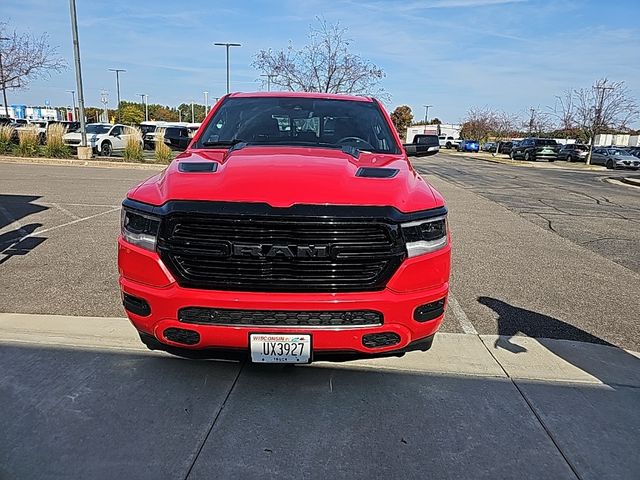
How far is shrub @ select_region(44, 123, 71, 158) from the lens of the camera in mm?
20094

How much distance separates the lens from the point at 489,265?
6211mm

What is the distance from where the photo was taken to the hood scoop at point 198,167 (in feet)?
9.62

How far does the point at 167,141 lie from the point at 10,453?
118 inches

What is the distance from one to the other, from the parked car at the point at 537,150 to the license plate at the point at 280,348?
43.4 m

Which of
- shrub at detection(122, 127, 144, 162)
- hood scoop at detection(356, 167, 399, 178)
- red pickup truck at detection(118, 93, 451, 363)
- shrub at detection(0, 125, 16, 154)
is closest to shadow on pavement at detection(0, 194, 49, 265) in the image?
red pickup truck at detection(118, 93, 451, 363)

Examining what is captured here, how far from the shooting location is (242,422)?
273 cm

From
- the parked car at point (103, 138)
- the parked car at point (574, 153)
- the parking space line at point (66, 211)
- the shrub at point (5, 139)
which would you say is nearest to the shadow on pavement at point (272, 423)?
the parking space line at point (66, 211)

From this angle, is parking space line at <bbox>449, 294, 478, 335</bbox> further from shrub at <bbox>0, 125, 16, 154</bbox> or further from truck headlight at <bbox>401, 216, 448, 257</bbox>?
shrub at <bbox>0, 125, 16, 154</bbox>

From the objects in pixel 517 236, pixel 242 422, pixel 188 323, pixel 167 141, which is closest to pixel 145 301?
pixel 188 323

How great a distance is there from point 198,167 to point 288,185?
679 millimetres

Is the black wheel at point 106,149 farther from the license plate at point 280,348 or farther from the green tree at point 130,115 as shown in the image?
the green tree at point 130,115

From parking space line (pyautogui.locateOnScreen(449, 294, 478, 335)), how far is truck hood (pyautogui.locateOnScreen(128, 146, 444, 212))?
62.7 inches

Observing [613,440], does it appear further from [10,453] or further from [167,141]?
[167,141]

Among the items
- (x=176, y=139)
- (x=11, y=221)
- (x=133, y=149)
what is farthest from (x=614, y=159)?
(x=176, y=139)
